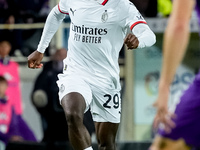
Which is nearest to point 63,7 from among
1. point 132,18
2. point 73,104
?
point 132,18

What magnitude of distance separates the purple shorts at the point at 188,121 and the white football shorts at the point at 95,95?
2427 millimetres

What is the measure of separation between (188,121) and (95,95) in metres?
2.78

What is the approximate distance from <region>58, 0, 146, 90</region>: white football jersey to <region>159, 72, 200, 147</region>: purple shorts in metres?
2.67

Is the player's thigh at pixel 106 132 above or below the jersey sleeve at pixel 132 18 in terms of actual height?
below

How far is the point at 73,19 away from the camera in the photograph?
6.77 meters

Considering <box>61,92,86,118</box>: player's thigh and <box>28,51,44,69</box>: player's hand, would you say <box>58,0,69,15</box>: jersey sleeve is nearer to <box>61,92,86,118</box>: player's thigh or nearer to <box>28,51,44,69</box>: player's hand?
<box>28,51,44,69</box>: player's hand

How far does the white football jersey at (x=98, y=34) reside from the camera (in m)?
6.69

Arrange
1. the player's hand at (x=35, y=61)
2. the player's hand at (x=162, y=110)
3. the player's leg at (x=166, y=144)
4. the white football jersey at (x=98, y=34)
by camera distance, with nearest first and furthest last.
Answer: the player's hand at (x=162, y=110)
the player's leg at (x=166, y=144)
the white football jersey at (x=98, y=34)
the player's hand at (x=35, y=61)

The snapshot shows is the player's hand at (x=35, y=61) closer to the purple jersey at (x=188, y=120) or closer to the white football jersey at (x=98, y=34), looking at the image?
the white football jersey at (x=98, y=34)

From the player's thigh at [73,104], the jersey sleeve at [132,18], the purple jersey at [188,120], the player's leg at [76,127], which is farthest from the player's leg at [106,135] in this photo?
the purple jersey at [188,120]

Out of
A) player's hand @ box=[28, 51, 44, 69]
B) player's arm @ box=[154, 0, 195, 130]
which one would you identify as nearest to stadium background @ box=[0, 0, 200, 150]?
player's hand @ box=[28, 51, 44, 69]

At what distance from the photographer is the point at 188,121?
402cm

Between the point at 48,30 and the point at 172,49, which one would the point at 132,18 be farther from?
the point at 172,49

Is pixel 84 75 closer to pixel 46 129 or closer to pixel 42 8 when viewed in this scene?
pixel 46 129
